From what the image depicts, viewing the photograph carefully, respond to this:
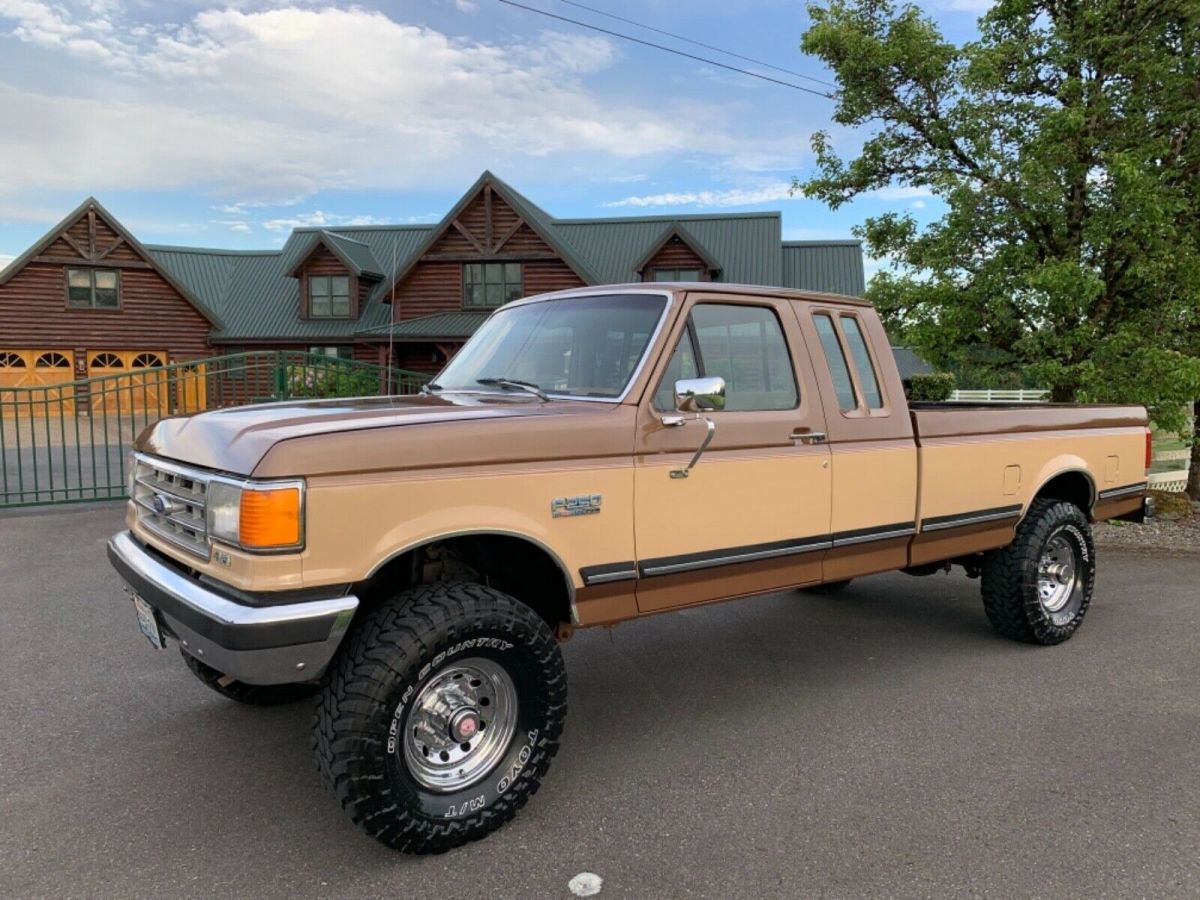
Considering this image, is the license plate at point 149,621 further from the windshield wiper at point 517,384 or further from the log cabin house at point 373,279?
the log cabin house at point 373,279

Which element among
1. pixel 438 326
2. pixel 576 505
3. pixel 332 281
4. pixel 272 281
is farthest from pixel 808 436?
pixel 272 281

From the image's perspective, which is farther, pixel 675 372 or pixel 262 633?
pixel 675 372

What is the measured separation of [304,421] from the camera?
3.08 meters

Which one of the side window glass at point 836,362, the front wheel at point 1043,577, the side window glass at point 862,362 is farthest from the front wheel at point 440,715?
the front wheel at point 1043,577

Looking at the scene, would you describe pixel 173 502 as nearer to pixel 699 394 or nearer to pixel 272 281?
pixel 699 394

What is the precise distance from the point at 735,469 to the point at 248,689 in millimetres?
2589

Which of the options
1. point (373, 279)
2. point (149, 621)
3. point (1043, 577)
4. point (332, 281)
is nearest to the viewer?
point (149, 621)

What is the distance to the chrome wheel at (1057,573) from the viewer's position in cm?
545

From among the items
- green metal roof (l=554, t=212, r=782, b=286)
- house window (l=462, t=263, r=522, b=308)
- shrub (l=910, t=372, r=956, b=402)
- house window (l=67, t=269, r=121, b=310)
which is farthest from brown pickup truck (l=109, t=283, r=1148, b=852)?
house window (l=67, t=269, r=121, b=310)

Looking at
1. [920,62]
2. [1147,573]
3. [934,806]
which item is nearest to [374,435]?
[934,806]

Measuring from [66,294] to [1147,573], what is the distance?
3065 centimetres

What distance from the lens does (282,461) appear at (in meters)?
2.74

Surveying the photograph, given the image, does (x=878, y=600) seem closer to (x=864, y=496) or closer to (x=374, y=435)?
(x=864, y=496)

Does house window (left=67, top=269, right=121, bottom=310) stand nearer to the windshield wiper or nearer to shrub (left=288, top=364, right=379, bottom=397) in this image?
shrub (left=288, top=364, right=379, bottom=397)
